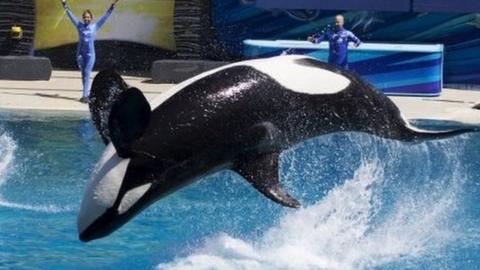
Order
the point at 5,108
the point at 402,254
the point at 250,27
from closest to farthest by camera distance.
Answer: the point at 402,254 < the point at 5,108 < the point at 250,27

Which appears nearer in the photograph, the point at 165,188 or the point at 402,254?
the point at 165,188

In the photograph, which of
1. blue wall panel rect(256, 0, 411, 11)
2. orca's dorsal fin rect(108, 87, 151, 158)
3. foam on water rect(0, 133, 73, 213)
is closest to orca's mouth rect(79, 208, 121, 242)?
orca's dorsal fin rect(108, 87, 151, 158)

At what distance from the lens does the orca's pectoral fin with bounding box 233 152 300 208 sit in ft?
16.7

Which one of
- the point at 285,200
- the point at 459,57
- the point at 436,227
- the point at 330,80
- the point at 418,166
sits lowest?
the point at 459,57

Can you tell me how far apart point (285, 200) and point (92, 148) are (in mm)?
5518

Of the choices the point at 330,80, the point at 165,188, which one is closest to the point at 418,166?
the point at 330,80

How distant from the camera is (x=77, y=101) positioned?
46.2 ft

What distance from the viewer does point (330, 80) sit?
209 inches

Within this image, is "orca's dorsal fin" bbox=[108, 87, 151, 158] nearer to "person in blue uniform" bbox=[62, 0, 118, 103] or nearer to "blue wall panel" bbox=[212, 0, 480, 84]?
"person in blue uniform" bbox=[62, 0, 118, 103]

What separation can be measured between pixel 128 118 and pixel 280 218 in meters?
2.84

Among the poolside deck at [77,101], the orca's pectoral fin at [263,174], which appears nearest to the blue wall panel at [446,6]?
the poolside deck at [77,101]

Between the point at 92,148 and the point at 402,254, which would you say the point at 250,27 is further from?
the point at 402,254

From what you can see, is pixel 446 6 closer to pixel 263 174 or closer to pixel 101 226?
pixel 263 174

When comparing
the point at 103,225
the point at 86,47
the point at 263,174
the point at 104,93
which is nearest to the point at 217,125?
the point at 263,174
